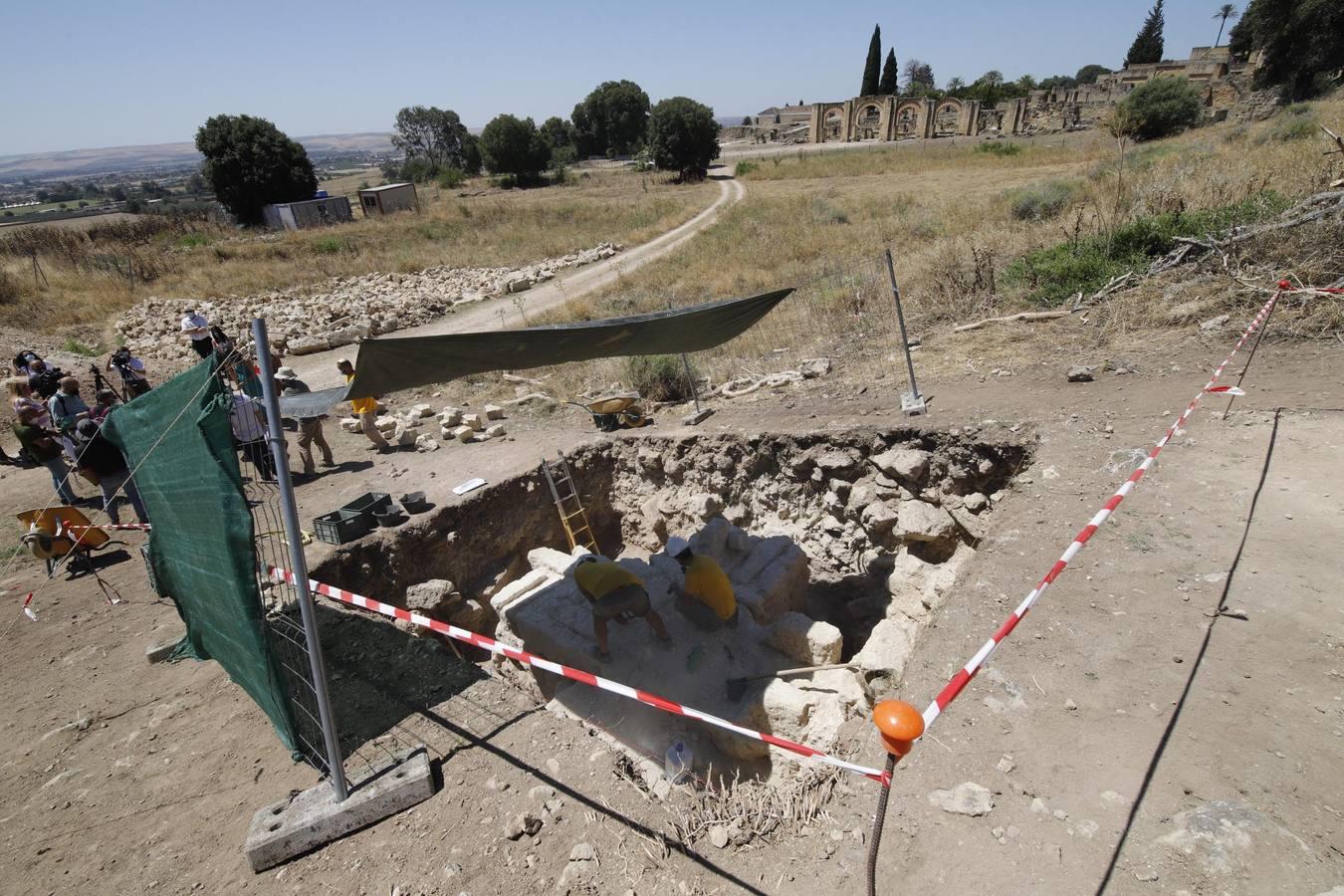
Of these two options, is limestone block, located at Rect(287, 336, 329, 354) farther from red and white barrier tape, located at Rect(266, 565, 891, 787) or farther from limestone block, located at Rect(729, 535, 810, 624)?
limestone block, located at Rect(729, 535, 810, 624)

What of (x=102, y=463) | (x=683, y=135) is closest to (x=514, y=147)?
(x=683, y=135)

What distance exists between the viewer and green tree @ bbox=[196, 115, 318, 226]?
35375 mm

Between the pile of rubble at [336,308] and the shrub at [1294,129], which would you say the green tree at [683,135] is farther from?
the shrub at [1294,129]

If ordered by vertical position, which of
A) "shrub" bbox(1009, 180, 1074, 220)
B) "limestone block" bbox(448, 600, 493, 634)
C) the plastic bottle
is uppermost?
"shrub" bbox(1009, 180, 1074, 220)

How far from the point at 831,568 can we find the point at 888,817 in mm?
4695

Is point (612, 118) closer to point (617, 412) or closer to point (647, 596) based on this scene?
point (617, 412)

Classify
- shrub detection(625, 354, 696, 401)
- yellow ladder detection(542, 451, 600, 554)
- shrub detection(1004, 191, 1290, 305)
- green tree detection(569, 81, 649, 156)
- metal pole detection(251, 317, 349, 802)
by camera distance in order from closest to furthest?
metal pole detection(251, 317, 349, 802) < yellow ladder detection(542, 451, 600, 554) < shrub detection(1004, 191, 1290, 305) < shrub detection(625, 354, 696, 401) < green tree detection(569, 81, 649, 156)

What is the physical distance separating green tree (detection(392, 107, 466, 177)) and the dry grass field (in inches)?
1880

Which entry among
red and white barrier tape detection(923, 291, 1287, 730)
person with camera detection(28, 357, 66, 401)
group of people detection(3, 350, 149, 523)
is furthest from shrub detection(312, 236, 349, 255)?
red and white barrier tape detection(923, 291, 1287, 730)

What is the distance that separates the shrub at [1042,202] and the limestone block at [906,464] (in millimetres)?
11353

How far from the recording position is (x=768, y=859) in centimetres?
338

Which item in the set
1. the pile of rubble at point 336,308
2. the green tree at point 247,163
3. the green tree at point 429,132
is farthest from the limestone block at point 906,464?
the green tree at point 429,132

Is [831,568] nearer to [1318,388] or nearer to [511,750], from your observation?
[511,750]

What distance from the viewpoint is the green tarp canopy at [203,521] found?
3.53 meters
